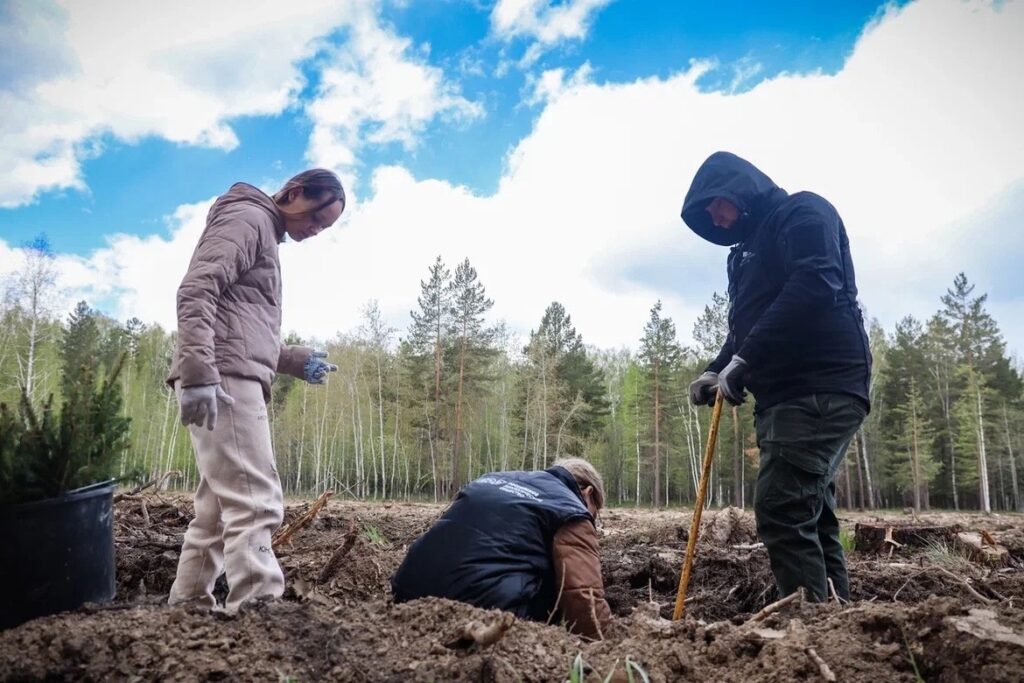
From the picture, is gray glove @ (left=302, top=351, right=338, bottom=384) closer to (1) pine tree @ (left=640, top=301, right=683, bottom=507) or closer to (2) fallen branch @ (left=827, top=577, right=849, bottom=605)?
(2) fallen branch @ (left=827, top=577, right=849, bottom=605)

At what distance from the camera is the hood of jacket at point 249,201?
286 centimetres

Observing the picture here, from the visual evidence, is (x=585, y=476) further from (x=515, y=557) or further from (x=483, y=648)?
(x=483, y=648)

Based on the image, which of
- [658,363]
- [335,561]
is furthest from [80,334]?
[335,561]

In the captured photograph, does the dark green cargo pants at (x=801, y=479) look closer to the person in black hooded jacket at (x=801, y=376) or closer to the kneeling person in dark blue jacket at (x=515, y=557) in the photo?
the person in black hooded jacket at (x=801, y=376)

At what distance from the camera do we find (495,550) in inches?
108

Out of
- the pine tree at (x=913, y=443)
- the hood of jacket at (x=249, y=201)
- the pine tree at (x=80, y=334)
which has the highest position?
the pine tree at (x=80, y=334)

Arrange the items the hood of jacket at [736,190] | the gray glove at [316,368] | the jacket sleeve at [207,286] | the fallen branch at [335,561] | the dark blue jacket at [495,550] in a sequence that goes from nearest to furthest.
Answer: the jacket sleeve at [207,286] < the dark blue jacket at [495,550] < the hood of jacket at [736,190] < the gray glove at [316,368] < the fallen branch at [335,561]

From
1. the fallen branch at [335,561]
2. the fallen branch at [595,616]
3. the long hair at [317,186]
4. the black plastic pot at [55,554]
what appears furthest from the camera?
the fallen branch at [335,561]

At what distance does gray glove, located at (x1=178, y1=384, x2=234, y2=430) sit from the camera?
7.67 ft

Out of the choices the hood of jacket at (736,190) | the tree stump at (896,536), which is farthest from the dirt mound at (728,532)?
the hood of jacket at (736,190)

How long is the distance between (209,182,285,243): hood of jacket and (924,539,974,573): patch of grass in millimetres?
4602

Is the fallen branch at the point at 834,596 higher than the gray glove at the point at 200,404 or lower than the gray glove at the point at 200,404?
lower

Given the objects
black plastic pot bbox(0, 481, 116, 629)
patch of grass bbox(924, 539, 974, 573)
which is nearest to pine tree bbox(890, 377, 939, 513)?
patch of grass bbox(924, 539, 974, 573)

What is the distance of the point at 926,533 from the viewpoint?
218 inches
